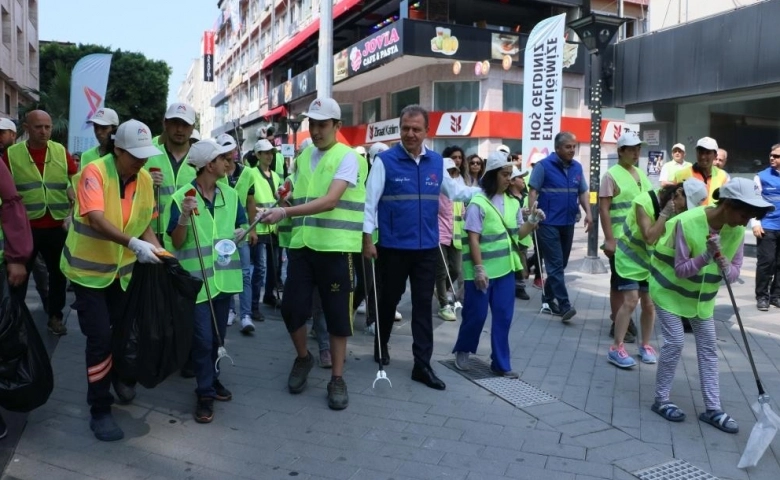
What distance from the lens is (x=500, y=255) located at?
5.24 m

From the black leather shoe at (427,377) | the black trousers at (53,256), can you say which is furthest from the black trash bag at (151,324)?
the black trousers at (53,256)

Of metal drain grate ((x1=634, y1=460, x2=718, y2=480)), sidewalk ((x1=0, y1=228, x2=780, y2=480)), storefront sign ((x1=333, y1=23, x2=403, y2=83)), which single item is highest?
storefront sign ((x1=333, y1=23, x2=403, y2=83))

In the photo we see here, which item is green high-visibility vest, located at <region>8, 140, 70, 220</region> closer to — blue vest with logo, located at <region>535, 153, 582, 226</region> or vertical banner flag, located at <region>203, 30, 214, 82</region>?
blue vest with logo, located at <region>535, 153, 582, 226</region>

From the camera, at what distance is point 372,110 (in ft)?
105

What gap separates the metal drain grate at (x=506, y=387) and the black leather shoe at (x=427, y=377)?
0.33 meters

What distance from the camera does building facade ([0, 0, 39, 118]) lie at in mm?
26031

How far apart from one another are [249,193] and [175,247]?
7.45 feet

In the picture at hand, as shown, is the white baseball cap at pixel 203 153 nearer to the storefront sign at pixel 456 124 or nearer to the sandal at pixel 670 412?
the sandal at pixel 670 412

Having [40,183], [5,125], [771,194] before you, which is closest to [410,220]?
[40,183]

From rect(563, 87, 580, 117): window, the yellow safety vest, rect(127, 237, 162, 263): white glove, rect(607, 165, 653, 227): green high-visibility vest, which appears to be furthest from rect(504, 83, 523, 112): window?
rect(127, 237, 162, 263): white glove

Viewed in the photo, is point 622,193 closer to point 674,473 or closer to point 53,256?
point 674,473

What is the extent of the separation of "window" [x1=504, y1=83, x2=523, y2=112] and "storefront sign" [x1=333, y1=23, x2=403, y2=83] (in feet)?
14.8

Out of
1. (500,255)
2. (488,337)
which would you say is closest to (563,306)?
(488,337)

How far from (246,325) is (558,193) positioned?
3383mm
